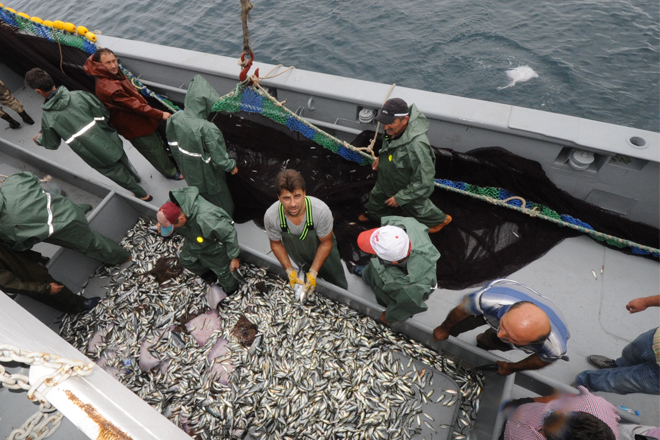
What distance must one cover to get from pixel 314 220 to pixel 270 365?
1731mm

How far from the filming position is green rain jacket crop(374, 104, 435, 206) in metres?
3.52

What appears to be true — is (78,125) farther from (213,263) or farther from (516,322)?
(516,322)

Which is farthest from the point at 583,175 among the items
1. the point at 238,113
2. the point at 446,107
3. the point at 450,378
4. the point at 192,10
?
the point at 192,10

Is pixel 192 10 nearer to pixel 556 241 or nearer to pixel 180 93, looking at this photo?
pixel 180 93

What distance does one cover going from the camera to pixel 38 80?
392 centimetres

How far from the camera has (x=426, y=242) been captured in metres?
3.03

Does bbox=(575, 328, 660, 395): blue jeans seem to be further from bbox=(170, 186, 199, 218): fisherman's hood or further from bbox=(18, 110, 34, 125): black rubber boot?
bbox=(18, 110, 34, 125): black rubber boot

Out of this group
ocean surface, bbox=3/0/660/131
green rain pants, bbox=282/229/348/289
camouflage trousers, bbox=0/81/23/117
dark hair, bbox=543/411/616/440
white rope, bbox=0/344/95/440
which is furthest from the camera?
ocean surface, bbox=3/0/660/131

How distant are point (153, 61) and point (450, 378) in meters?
6.44

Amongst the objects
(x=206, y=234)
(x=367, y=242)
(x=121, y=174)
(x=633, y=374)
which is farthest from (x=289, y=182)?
(x=633, y=374)

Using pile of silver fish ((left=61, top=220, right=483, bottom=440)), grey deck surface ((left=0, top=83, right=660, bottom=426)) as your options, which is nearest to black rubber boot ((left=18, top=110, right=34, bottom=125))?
pile of silver fish ((left=61, top=220, right=483, bottom=440))

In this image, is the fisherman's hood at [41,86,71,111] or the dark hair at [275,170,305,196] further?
the fisherman's hood at [41,86,71,111]

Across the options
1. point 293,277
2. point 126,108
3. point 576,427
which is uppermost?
point 126,108

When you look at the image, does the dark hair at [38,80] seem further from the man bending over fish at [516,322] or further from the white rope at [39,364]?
the man bending over fish at [516,322]
